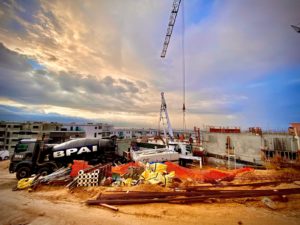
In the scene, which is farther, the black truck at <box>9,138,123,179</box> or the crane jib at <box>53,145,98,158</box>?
the crane jib at <box>53,145,98,158</box>

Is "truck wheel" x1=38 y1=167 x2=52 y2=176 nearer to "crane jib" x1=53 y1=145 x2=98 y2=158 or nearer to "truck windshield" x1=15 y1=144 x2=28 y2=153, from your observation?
"crane jib" x1=53 y1=145 x2=98 y2=158

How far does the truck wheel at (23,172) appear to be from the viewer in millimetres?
10891

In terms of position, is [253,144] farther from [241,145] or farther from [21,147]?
[21,147]

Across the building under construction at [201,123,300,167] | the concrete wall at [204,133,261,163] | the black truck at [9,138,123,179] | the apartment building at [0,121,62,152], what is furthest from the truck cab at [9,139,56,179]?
the apartment building at [0,121,62,152]

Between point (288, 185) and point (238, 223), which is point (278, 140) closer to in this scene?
point (288, 185)

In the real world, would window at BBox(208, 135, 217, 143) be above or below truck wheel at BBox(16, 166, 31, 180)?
above

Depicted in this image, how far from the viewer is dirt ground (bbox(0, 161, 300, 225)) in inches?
194

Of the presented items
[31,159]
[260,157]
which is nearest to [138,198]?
[31,159]

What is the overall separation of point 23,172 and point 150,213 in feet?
37.2

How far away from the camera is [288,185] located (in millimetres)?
7582

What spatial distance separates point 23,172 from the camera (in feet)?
36.1

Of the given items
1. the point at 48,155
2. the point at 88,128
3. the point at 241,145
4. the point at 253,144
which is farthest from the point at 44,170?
the point at 88,128

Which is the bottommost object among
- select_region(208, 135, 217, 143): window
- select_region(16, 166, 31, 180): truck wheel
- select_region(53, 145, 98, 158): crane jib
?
select_region(16, 166, 31, 180): truck wheel

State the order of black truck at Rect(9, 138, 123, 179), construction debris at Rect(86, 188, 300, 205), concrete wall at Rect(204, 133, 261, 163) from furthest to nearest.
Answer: concrete wall at Rect(204, 133, 261, 163), black truck at Rect(9, 138, 123, 179), construction debris at Rect(86, 188, 300, 205)
